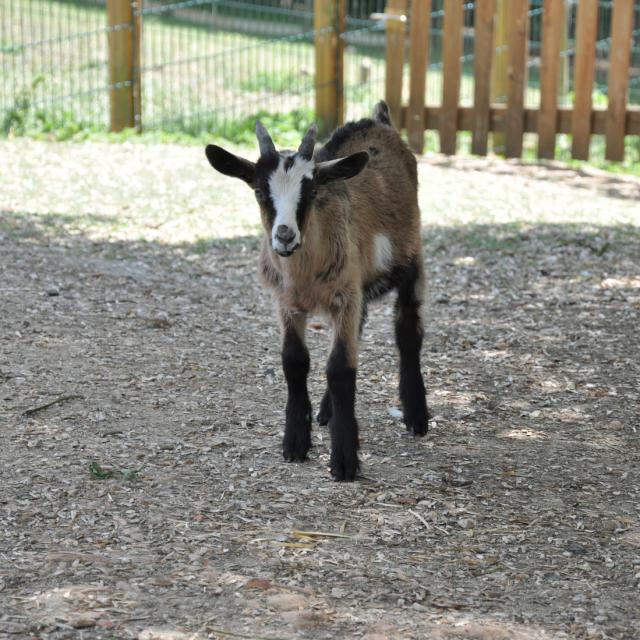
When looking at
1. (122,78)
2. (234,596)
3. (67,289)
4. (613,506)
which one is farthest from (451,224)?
(234,596)

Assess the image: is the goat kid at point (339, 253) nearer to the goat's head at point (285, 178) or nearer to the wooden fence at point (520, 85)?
the goat's head at point (285, 178)

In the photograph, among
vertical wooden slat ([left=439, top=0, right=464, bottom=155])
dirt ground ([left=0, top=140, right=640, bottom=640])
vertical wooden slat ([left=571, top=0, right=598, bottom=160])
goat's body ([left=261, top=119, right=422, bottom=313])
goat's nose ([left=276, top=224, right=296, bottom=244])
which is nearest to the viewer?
dirt ground ([left=0, top=140, right=640, bottom=640])

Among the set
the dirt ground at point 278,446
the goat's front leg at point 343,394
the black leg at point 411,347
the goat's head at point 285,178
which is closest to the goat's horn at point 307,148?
the goat's head at point 285,178

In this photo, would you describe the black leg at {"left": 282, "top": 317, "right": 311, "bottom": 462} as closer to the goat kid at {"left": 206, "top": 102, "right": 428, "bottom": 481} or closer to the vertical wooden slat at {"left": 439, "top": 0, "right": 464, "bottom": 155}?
the goat kid at {"left": 206, "top": 102, "right": 428, "bottom": 481}

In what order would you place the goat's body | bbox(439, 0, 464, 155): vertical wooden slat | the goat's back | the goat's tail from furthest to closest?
bbox(439, 0, 464, 155): vertical wooden slat → the goat's tail → the goat's back → the goat's body

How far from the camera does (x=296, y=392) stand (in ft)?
17.0

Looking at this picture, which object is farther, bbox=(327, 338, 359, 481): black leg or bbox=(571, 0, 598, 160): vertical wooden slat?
bbox=(571, 0, 598, 160): vertical wooden slat

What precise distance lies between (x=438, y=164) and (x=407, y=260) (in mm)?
6039

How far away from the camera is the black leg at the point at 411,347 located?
18.4 ft

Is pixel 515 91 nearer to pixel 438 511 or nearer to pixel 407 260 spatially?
pixel 407 260

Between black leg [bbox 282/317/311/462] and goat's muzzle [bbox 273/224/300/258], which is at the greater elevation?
goat's muzzle [bbox 273/224/300/258]

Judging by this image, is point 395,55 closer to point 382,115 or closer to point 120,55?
point 120,55

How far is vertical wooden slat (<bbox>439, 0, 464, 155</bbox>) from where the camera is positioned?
1124cm

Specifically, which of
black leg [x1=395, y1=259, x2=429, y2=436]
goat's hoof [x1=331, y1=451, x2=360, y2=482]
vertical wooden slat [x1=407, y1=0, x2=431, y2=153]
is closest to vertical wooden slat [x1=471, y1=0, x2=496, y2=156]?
vertical wooden slat [x1=407, y1=0, x2=431, y2=153]
